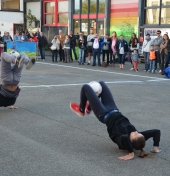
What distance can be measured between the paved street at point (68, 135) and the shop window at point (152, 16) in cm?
1040

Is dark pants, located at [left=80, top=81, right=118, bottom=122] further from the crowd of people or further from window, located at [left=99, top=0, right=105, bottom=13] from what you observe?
window, located at [left=99, top=0, right=105, bottom=13]

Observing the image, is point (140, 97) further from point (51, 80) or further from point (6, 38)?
point (6, 38)

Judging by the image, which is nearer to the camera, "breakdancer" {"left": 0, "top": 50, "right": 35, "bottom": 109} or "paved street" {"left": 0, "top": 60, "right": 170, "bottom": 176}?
"paved street" {"left": 0, "top": 60, "right": 170, "bottom": 176}

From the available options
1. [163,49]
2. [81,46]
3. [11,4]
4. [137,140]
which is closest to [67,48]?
[81,46]

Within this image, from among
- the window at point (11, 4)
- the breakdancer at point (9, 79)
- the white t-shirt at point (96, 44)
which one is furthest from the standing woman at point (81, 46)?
the window at point (11, 4)

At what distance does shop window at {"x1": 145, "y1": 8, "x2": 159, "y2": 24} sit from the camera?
21.2m

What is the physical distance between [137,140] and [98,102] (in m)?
1.01

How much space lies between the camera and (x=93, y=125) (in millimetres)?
7145

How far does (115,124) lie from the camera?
5.51 m

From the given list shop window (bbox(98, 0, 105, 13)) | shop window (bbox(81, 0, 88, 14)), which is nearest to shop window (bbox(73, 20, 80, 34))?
shop window (bbox(81, 0, 88, 14))

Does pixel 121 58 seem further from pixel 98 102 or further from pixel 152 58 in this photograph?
pixel 98 102

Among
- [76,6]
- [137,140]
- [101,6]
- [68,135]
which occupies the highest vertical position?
[76,6]

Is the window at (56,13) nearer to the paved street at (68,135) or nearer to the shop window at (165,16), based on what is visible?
the shop window at (165,16)

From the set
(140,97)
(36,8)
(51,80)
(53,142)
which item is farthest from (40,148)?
(36,8)
